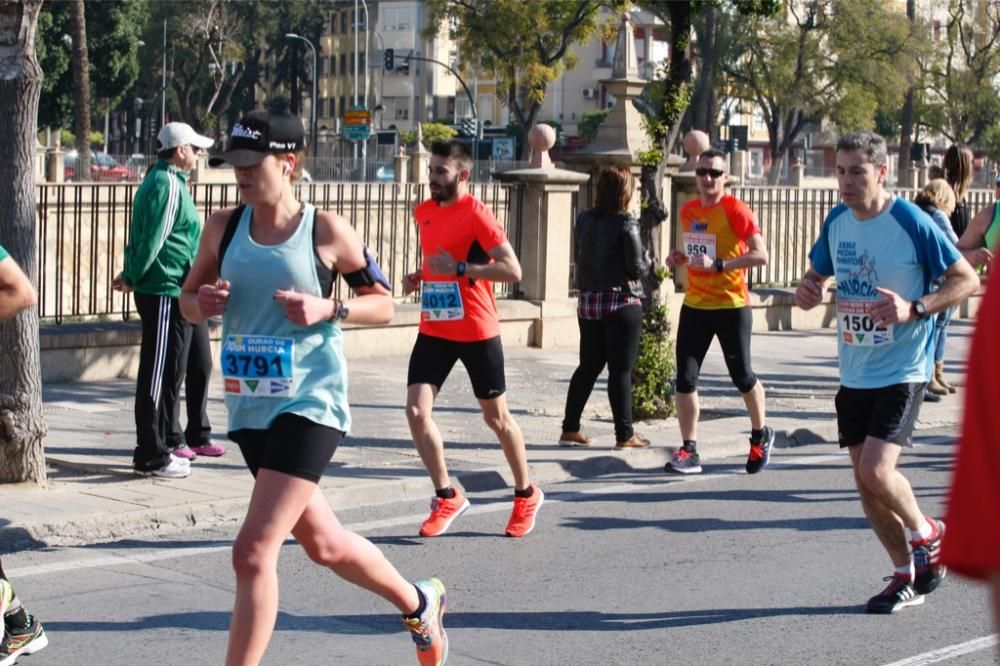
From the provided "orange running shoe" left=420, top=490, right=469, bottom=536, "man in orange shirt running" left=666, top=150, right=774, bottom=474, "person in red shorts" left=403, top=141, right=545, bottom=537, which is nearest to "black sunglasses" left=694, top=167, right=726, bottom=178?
"man in orange shirt running" left=666, top=150, right=774, bottom=474

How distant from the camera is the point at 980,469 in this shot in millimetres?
1847

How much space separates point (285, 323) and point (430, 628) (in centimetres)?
114

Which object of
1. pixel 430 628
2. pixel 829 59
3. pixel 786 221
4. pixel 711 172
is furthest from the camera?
pixel 829 59

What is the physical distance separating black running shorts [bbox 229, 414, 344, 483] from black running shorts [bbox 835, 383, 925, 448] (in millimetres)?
2444

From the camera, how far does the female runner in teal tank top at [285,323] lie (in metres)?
4.85

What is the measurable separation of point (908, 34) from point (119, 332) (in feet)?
163

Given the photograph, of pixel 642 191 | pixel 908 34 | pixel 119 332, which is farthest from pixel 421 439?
pixel 908 34

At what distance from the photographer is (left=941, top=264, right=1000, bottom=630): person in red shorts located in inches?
72.0

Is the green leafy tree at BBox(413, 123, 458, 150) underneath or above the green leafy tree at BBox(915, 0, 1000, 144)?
underneath

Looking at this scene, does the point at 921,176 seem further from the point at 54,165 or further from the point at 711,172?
the point at 711,172

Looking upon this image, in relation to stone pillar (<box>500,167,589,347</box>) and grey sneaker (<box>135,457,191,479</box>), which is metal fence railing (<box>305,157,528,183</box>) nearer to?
stone pillar (<box>500,167,589,347</box>)

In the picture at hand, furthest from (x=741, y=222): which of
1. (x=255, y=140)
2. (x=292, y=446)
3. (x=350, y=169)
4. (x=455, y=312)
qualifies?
(x=350, y=169)

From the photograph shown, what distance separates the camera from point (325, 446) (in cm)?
490

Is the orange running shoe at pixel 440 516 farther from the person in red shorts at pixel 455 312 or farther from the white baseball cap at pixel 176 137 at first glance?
the white baseball cap at pixel 176 137
